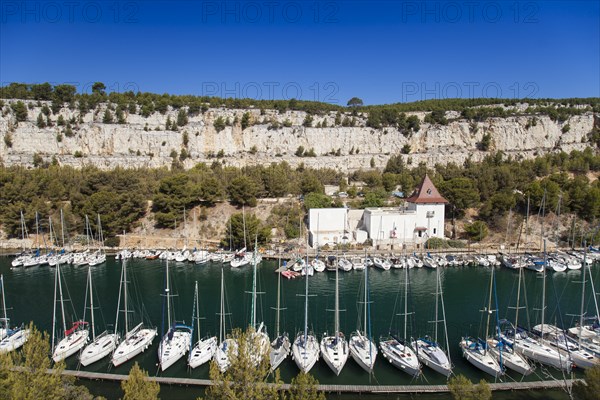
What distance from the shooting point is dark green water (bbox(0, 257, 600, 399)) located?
52.2 feet

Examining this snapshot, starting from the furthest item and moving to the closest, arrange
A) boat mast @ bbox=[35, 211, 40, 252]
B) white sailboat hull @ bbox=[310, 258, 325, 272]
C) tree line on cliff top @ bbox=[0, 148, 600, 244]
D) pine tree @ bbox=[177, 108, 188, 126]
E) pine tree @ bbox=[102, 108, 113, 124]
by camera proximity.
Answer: pine tree @ bbox=[177, 108, 188, 126]
pine tree @ bbox=[102, 108, 113, 124]
tree line on cliff top @ bbox=[0, 148, 600, 244]
boat mast @ bbox=[35, 211, 40, 252]
white sailboat hull @ bbox=[310, 258, 325, 272]

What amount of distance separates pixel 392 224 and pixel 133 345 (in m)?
25.6

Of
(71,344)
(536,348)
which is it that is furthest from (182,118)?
(536,348)

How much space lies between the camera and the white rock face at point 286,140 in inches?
2397


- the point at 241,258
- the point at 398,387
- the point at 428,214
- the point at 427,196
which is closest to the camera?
the point at 398,387

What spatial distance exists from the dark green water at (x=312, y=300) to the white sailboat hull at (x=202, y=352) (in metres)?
0.32

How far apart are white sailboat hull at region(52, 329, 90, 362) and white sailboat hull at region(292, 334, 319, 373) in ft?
31.4

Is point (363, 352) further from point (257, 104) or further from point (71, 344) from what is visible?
point (257, 104)

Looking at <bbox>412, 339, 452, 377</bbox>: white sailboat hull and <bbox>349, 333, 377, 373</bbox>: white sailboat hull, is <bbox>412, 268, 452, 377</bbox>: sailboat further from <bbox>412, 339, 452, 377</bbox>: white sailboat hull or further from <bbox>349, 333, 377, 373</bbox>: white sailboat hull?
<bbox>349, 333, 377, 373</bbox>: white sailboat hull

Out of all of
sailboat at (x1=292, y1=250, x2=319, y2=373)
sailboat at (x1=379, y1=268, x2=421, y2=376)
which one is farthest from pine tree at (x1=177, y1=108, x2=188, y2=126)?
sailboat at (x1=379, y1=268, x2=421, y2=376)

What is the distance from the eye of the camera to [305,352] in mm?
15992

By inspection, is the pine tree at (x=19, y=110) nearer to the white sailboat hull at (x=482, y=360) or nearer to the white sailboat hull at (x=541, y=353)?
the white sailboat hull at (x=482, y=360)

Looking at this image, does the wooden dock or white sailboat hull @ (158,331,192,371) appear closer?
the wooden dock

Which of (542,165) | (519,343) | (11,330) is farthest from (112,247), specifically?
(542,165)
